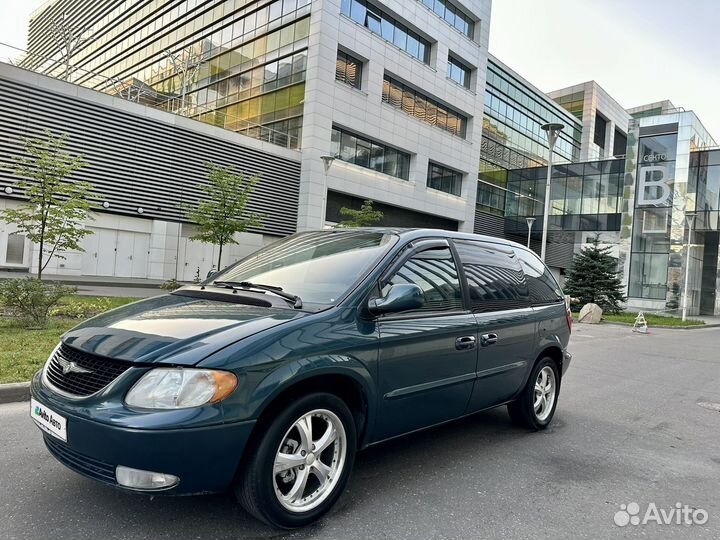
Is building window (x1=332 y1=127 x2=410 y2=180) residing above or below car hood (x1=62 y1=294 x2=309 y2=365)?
above

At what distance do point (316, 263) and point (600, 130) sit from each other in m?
65.5

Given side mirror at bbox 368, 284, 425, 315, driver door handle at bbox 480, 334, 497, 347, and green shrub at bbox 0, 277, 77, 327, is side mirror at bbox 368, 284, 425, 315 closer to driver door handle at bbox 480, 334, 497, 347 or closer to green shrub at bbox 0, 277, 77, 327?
driver door handle at bbox 480, 334, 497, 347

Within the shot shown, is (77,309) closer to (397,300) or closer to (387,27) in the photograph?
(397,300)

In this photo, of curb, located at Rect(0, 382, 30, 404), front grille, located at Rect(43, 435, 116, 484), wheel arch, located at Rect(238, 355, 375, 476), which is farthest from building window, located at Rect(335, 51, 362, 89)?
front grille, located at Rect(43, 435, 116, 484)

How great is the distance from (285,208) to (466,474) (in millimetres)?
24977

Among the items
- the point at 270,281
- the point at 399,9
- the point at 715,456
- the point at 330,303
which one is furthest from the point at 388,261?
the point at 399,9

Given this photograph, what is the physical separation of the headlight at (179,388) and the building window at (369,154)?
27.0 meters

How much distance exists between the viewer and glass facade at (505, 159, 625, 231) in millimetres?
38281

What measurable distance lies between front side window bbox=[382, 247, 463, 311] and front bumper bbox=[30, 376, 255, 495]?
1500 millimetres

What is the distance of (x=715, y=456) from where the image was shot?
4641 millimetres

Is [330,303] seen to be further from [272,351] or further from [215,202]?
[215,202]

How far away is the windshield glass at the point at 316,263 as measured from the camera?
335 cm

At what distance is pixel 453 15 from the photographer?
120 ft

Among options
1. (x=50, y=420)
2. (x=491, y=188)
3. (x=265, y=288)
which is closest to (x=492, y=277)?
(x=265, y=288)
